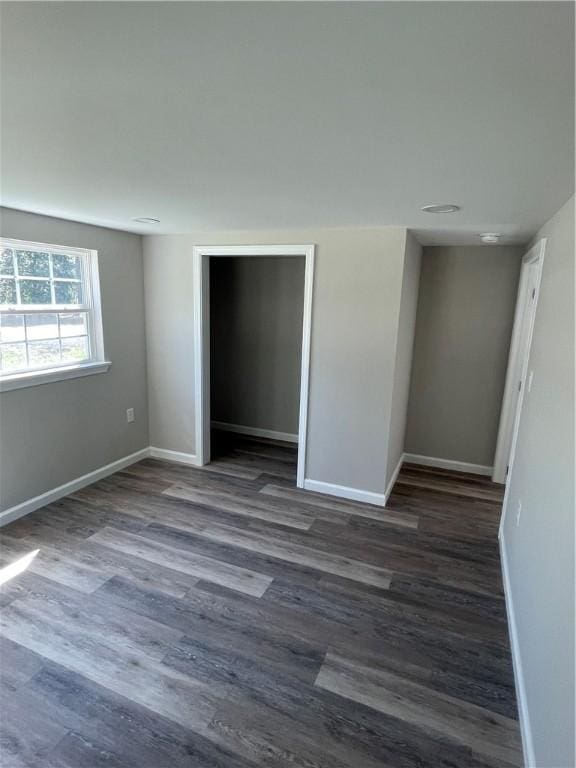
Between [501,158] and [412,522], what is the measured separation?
2641 millimetres

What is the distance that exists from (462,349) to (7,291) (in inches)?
158

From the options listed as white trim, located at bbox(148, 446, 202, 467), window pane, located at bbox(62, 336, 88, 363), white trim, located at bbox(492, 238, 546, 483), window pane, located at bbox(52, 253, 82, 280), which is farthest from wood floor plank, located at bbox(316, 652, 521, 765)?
window pane, located at bbox(52, 253, 82, 280)

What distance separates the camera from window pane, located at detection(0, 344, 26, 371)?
2939 mm

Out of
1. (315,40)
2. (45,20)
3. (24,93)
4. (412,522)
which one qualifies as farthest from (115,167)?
(412,522)

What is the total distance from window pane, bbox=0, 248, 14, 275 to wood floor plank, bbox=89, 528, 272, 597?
2017 mm

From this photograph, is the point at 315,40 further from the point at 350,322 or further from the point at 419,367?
the point at 419,367

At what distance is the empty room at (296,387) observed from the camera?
1020mm

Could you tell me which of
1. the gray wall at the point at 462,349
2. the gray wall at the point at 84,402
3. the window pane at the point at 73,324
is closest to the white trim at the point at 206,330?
the gray wall at the point at 84,402

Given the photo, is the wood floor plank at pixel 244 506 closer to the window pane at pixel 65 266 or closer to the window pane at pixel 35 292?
the window pane at pixel 35 292

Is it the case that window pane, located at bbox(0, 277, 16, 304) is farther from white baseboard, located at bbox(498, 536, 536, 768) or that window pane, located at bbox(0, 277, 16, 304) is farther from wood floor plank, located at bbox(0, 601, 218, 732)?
white baseboard, located at bbox(498, 536, 536, 768)

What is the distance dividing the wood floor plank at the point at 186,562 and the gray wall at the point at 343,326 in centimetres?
129

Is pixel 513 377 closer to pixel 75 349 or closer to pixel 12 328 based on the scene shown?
pixel 75 349

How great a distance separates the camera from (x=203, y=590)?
2441 mm

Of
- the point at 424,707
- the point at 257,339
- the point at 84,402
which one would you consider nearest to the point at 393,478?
the point at 424,707
